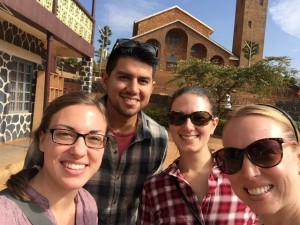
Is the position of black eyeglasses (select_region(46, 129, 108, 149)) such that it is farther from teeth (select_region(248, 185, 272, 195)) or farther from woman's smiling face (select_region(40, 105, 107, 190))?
teeth (select_region(248, 185, 272, 195))

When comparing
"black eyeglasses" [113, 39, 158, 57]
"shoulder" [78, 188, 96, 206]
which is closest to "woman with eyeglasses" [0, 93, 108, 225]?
"shoulder" [78, 188, 96, 206]

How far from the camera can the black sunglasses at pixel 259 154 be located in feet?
4.69

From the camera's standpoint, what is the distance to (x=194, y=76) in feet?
75.4

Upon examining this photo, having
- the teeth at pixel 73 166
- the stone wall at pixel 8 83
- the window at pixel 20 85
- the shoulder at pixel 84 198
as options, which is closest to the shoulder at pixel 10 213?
the teeth at pixel 73 166

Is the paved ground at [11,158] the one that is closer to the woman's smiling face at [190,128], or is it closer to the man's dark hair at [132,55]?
the man's dark hair at [132,55]

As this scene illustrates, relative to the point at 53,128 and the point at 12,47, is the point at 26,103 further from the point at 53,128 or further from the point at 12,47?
the point at 53,128

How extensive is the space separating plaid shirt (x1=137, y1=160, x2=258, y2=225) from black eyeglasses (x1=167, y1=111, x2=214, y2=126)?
347 mm

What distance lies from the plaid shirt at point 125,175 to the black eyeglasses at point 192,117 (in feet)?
1.45

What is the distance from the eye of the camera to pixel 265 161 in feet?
4.69

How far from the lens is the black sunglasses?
143 centimetres

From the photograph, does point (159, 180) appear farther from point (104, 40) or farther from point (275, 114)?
point (104, 40)

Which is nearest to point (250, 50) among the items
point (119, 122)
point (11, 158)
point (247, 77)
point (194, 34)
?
point (194, 34)

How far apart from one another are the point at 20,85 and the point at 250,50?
37.9 metres

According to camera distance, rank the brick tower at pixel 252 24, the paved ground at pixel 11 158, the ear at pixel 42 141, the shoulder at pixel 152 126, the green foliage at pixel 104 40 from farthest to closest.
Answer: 1. the green foliage at pixel 104 40
2. the brick tower at pixel 252 24
3. the paved ground at pixel 11 158
4. the shoulder at pixel 152 126
5. the ear at pixel 42 141
